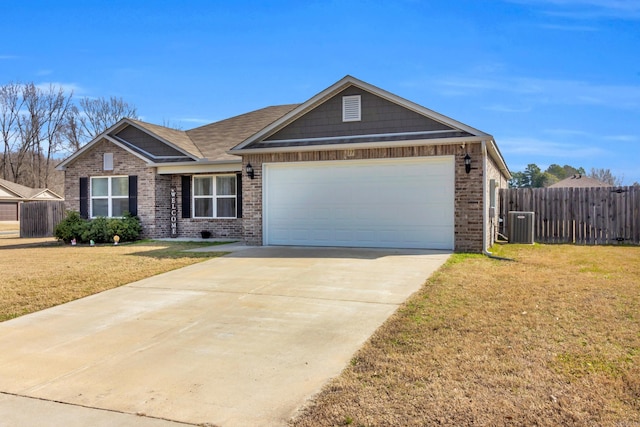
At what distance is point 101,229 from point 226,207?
4.64 meters

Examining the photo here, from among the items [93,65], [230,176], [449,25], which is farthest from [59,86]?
[449,25]

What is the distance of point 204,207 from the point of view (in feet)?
55.9

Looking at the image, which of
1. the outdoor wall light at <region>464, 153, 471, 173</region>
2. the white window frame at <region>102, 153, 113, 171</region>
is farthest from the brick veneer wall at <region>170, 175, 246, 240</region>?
the outdoor wall light at <region>464, 153, 471, 173</region>

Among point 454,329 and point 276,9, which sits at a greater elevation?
point 276,9

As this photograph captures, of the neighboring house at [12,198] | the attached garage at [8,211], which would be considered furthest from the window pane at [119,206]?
the attached garage at [8,211]

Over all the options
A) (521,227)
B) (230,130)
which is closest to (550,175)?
(521,227)

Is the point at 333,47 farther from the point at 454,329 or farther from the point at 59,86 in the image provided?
the point at 59,86

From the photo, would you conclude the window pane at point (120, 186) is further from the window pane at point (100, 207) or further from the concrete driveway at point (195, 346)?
the concrete driveway at point (195, 346)

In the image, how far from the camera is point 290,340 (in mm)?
5250

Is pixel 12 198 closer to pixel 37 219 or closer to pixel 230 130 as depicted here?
pixel 37 219

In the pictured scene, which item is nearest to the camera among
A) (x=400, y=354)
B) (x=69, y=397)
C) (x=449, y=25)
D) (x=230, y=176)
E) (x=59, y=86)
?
(x=69, y=397)

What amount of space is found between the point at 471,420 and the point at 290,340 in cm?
243

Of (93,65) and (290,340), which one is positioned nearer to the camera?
(290,340)

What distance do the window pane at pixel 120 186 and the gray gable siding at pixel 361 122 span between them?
23.1 feet
